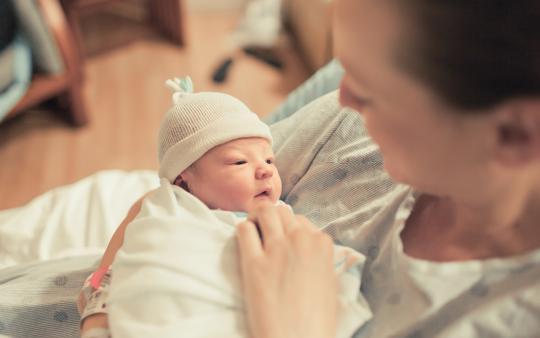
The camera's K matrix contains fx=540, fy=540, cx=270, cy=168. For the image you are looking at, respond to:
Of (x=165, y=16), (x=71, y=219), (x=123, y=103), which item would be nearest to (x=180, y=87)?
(x=71, y=219)

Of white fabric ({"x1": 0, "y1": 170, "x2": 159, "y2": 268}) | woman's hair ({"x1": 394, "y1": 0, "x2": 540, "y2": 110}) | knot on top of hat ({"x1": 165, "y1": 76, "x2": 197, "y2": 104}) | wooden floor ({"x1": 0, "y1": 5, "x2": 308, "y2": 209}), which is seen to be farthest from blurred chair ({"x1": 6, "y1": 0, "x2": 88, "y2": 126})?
woman's hair ({"x1": 394, "y1": 0, "x2": 540, "y2": 110})

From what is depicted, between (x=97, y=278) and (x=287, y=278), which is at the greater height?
(x=287, y=278)

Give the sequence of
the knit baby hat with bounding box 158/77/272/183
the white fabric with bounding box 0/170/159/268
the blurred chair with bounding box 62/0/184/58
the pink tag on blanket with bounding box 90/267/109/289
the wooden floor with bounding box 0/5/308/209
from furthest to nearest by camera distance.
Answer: the blurred chair with bounding box 62/0/184/58 < the wooden floor with bounding box 0/5/308/209 < the white fabric with bounding box 0/170/159/268 < the knit baby hat with bounding box 158/77/272/183 < the pink tag on blanket with bounding box 90/267/109/289

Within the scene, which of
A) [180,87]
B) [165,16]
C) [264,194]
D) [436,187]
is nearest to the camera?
[436,187]

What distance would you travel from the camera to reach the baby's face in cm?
89

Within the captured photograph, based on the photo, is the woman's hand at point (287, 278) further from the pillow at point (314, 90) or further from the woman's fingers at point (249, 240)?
the pillow at point (314, 90)

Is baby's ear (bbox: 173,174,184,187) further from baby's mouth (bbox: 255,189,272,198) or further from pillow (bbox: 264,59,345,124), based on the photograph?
pillow (bbox: 264,59,345,124)

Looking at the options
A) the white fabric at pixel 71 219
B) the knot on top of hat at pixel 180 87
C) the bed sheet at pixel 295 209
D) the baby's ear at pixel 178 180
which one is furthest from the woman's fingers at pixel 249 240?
the white fabric at pixel 71 219

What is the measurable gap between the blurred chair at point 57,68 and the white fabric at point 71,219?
35.1 inches

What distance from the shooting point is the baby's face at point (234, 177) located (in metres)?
0.89

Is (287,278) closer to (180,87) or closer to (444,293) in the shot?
(444,293)

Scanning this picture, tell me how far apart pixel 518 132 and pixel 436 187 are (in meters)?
0.11

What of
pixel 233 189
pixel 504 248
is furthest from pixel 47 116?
pixel 504 248

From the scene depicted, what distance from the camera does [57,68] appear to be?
6.54ft
